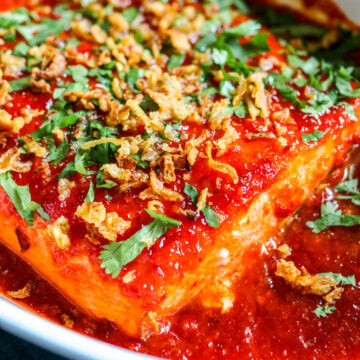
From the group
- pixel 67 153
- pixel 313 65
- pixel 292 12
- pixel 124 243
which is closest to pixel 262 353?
pixel 124 243

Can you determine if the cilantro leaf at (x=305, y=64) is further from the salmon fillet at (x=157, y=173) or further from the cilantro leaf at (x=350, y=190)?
the cilantro leaf at (x=350, y=190)

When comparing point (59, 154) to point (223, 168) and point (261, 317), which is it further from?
point (261, 317)

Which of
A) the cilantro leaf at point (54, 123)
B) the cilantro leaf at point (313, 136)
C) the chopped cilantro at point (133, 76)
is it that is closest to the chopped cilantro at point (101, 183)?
the cilantro leaf at point (54, 123)

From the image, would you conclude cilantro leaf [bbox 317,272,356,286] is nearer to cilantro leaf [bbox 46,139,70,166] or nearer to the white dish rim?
the white dish rim

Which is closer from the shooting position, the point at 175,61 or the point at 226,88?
the point at 226,88

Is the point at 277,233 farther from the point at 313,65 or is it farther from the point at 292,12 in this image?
the point at 292,12

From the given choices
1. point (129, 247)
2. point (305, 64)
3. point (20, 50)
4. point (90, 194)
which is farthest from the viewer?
point (305, 64)

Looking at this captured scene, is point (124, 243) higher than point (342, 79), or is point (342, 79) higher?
point (342, 79)

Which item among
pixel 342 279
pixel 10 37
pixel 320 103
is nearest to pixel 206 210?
pixel 342 279
